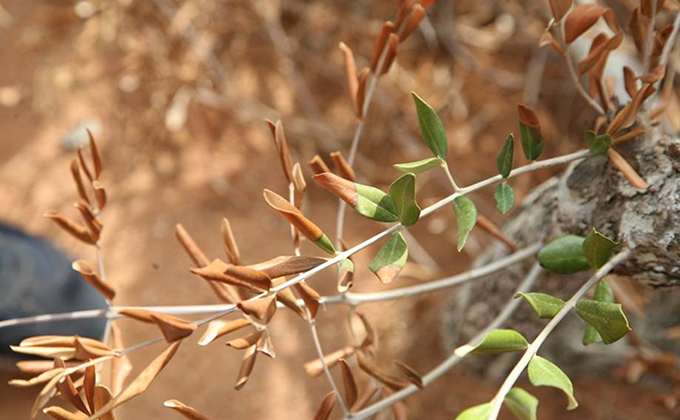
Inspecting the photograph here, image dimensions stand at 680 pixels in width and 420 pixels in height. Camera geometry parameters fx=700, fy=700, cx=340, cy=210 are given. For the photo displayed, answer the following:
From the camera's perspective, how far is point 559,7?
0.70 meters

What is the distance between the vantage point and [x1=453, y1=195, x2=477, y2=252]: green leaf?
1.95 feet

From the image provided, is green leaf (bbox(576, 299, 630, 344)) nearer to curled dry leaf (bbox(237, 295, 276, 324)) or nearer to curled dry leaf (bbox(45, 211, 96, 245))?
curled dry leaf (bbox(237, 295, 276, 324))

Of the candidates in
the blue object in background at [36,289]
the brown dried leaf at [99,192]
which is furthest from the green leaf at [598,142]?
the blue object in background at [36,289]

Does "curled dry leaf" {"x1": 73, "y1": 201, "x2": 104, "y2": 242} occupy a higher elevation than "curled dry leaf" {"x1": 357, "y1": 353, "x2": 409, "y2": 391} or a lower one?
higher

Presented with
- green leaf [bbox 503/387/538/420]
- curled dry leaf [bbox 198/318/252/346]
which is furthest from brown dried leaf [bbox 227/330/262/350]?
green leaf [bbox 503/387/538/420]

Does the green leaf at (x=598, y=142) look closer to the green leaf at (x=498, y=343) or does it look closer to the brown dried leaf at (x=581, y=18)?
the brown dried leaf at (x=581, y=18)

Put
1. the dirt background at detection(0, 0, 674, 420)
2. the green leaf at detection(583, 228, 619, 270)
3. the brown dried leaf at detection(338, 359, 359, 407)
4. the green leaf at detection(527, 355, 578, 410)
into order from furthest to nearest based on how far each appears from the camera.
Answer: the dirt background at detection(0, 0, 674, 420)
the brown dried leaf at detection(338, 359, 359, 407)
the green leaf at detection(583, 228, 619, 270)
the green leaf at detection(527, 355, 578, 410)

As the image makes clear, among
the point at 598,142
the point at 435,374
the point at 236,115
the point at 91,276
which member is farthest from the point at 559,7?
the point at 236,115

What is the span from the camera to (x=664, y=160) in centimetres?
70

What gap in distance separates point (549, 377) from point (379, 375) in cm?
26

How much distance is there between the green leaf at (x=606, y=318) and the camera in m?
0.58

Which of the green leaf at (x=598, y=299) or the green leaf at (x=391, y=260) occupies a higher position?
the green leaf at (x=391, y=260)

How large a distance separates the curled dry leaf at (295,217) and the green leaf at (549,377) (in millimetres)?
197

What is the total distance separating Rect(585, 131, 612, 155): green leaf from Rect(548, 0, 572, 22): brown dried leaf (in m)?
0.12
